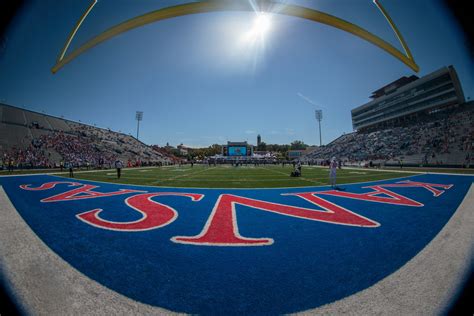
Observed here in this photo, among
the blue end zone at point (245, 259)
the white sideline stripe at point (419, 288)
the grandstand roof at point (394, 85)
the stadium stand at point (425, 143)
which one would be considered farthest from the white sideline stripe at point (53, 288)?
the grandstand roof at point (394, 85)

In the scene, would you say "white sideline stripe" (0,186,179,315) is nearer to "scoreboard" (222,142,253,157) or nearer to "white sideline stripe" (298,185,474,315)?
"white sideline stripe" (298,185,474,315)

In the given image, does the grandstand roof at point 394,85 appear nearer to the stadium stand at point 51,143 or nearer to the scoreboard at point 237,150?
the scoreboard at point 237,150

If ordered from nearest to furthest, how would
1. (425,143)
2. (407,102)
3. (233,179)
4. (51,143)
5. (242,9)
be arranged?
(242,9) → (233,179) → (425,143) → (51,143) → (407,102)

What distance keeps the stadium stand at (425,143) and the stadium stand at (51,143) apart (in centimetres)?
5928

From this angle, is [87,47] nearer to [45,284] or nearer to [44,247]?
[44,247]

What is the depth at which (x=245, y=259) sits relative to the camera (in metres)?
2.85

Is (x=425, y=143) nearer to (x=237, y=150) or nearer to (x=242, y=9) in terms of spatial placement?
(x=242, y=9)

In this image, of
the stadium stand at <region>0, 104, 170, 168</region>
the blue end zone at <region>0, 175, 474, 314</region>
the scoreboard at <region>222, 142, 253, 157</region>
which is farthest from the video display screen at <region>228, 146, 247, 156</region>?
the blue end zone at <region>0, 175, 474, 314</region>

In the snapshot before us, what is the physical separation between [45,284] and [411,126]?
70.2 meters

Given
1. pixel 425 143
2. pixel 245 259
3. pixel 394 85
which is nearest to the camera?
pixel 245 259

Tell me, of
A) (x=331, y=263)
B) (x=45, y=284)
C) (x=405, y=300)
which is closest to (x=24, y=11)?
(x=45, y=284)

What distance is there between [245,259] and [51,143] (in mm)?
54226

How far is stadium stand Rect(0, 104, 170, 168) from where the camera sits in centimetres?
3200

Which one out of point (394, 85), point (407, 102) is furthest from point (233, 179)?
point (394, 85)
